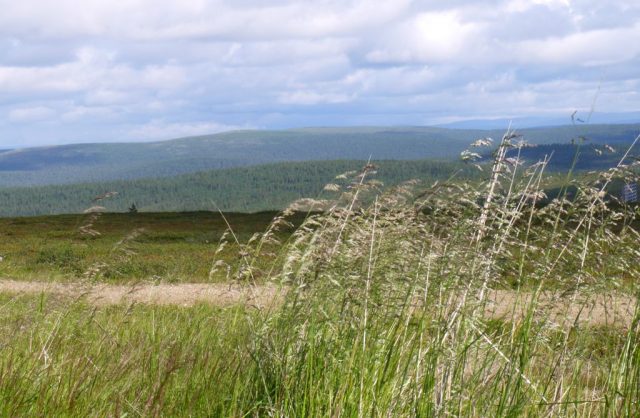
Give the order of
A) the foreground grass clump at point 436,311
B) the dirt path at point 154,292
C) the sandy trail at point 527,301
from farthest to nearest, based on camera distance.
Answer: the dirt path at point 154,292 → the sandy trail at point 527,301 → the foreground grass clump at point 436,311

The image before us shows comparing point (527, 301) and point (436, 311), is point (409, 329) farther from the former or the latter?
point (527, 301)

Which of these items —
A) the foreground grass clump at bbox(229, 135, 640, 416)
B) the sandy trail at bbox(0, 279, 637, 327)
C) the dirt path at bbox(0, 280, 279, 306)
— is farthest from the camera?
the dirt path at bbox(0, 280, 279, 306)

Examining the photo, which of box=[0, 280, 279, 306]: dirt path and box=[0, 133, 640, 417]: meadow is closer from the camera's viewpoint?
box=[0, 133, 640, 417]: meadow

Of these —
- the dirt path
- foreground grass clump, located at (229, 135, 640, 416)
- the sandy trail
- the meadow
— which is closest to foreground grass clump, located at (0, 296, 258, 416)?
the meadow

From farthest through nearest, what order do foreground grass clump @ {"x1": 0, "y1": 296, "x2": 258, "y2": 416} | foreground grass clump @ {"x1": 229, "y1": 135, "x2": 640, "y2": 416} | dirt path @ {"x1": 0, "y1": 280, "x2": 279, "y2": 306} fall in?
dirt path @ {"x1": 0, "y1": 280, "x2": 279, "y2": 306} → foreground grass clump @ {"x1": 0, "y1": 296, "x2": 258, "y2": 416} → foreground grass clump @ {"x1": 229, "y1": 135, "x2": 640, "y2": 416}

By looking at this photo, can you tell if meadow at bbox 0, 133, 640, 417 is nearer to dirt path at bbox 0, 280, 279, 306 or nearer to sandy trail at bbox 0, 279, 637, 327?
sandy trail at bbox 0, 279, 637, 327

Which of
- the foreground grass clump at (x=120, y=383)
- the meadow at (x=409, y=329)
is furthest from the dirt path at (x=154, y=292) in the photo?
the meadow at (x=409, y=329)

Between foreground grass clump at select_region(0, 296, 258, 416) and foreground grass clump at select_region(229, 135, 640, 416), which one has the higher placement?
foreground grass clump at select_region(229, 135, 640, 416)

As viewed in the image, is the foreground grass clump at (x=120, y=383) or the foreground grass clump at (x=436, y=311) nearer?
the foreground grass clump at (x=436, y=311)

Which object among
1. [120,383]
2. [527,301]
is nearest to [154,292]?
[527,301]

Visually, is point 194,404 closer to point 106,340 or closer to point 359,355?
point 359,355

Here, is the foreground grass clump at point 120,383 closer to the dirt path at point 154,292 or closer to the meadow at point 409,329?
the meadow at point 409,329

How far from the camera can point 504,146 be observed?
444cm

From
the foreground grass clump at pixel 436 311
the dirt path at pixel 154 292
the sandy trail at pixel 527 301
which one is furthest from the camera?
the dirt path at pixel 154 292
